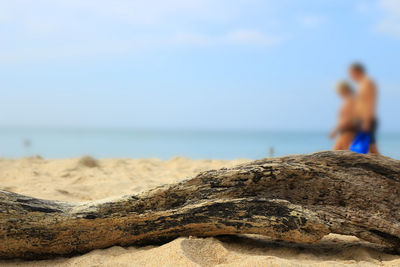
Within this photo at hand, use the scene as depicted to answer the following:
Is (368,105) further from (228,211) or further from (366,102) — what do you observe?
(228,211)

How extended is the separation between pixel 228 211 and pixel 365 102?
2.92 metres

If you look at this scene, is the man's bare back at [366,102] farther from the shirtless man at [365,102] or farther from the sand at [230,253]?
the sand at [230,253]

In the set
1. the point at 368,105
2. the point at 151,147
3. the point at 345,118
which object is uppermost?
the point at 368,105

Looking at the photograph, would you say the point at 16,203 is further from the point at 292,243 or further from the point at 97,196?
the point at 292,243

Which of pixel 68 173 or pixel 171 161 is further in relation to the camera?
pixel 171 161

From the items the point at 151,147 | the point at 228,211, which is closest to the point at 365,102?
the point at 228,211

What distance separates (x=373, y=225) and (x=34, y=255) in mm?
3132

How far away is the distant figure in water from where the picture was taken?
5176 mm

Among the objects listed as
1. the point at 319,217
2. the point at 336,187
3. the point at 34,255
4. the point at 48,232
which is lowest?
the point at 34,255

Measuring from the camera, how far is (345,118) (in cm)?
526

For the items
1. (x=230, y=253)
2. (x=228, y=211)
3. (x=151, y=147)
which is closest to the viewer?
(x=230, y=253)

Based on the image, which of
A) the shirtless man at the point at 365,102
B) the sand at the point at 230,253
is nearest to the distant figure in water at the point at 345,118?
the shirtless man at the point at 365,102

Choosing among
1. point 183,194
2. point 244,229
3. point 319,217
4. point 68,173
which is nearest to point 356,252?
point 319,217

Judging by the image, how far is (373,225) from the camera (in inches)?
129
